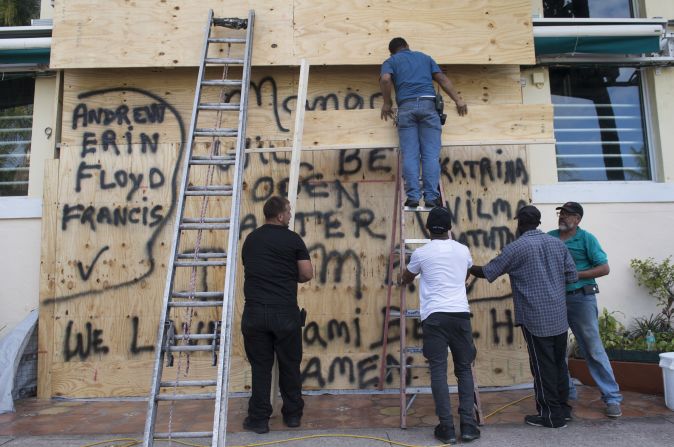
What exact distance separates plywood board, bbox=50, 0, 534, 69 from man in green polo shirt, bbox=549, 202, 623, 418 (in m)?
2.15

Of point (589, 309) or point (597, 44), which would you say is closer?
point (589, 309)

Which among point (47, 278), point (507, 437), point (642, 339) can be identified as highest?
point (47, 278)

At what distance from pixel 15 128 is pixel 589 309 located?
6662 millimetres

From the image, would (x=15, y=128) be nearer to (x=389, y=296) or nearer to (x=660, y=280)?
(x=389, y=296)

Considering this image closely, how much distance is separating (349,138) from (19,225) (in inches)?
152

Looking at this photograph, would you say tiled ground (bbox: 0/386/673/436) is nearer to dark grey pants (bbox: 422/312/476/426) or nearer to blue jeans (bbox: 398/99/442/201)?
dark grey pants (bbox: 422/312/476/426)

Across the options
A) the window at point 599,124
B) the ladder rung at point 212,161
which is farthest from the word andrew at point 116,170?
the window at point 599,124

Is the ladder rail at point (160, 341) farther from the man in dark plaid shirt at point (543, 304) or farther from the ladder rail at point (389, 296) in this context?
the man in dark plaid shirt at point (543, 304)

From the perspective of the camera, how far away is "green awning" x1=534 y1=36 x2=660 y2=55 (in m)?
6.07

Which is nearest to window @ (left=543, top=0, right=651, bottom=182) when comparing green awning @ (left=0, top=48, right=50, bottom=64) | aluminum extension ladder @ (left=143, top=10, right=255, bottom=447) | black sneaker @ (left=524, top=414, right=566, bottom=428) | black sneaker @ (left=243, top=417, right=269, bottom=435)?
black sneaker @ (left=524, top=414, right=566, bottom=428)

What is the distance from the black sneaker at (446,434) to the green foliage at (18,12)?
6891 mm

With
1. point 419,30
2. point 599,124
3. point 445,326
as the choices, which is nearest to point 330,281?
point 445,326

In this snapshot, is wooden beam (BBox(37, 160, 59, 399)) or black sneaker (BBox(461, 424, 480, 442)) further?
wooden beam (BBox(37, 160, 59, 399))

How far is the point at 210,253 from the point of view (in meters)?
4.73
